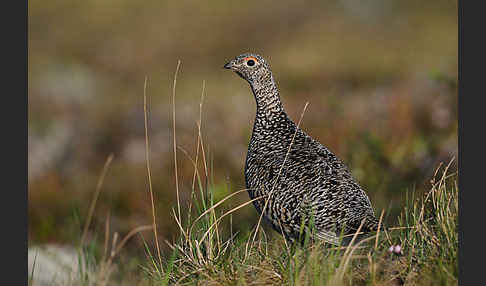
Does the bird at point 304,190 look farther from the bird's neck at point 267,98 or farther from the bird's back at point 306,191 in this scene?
the bird's neck at point 267,98

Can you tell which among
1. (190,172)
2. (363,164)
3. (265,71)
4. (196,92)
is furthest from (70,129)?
(265,71)

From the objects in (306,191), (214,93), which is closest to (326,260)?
(306,191)

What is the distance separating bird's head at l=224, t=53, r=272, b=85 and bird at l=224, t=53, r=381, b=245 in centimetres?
58

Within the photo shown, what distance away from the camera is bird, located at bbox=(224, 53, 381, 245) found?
4164mm

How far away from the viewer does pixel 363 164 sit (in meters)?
9.46

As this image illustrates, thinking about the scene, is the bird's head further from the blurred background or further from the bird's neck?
the blurred background

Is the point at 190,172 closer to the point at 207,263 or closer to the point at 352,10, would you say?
the point at 207,263

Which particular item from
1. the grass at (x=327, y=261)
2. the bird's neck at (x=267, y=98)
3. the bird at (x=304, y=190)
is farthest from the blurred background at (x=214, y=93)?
the grass at (x=327, y=261)

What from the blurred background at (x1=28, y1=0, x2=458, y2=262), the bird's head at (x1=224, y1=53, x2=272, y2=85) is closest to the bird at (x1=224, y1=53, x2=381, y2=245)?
the bird's head at (x1=224, y1=53, x2=272, y2=85)

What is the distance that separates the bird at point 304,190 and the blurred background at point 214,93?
2.40m

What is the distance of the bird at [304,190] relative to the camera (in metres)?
4.16

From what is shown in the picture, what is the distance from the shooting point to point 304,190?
4.29 m

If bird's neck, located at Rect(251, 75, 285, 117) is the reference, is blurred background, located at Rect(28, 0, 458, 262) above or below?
below

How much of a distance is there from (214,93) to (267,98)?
11817 mm
